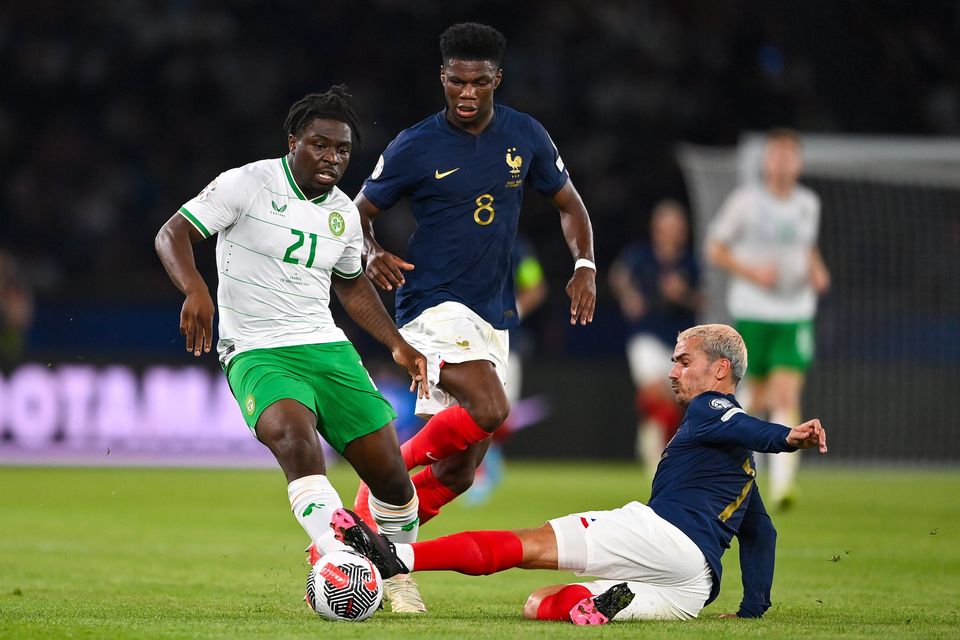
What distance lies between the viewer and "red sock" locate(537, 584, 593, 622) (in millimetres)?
4793

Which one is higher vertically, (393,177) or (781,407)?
(393,177)

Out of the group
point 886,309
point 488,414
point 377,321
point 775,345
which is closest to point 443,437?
point 488,414

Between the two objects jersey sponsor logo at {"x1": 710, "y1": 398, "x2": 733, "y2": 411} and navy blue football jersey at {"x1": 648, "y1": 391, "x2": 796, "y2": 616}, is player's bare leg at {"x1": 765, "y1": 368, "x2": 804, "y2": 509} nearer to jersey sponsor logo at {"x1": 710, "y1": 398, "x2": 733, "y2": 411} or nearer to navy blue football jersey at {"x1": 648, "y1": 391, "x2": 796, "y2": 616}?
navy blue football jersey at {"x1": 648, "y1": 391, "x2": 796, "y2": 616}

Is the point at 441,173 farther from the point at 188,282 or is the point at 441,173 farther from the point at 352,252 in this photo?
the point at 188,282

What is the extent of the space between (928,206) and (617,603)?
10.9 metres

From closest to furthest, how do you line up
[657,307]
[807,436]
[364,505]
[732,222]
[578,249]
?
[807,436] → [364,505] → [578,249] → [732,222] → [657,307]

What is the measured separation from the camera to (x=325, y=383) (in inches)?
210

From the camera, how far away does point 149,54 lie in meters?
19.0

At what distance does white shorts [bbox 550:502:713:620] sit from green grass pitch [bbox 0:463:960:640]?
0.10 m

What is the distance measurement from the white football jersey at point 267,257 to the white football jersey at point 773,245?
557 centimetres

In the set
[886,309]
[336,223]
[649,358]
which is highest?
[336,223]

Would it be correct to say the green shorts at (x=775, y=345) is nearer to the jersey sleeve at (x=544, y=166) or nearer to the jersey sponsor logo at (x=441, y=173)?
the jersey sleeve at (x=544, y=166)

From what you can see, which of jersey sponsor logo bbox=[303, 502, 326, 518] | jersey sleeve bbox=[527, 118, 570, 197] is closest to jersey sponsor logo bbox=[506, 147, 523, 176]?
jersey sleeve bbox=[527, 118, 570, 197]

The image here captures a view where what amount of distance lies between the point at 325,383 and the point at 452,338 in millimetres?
846
